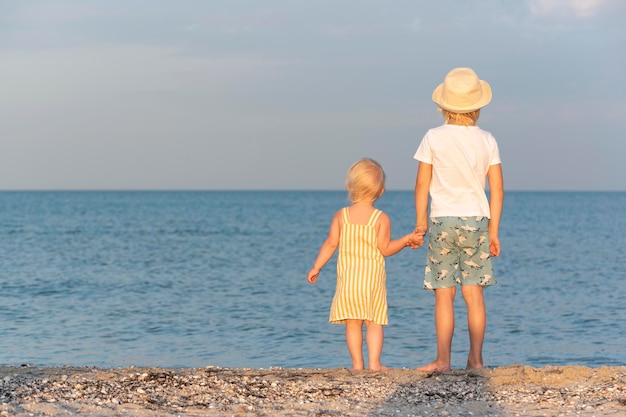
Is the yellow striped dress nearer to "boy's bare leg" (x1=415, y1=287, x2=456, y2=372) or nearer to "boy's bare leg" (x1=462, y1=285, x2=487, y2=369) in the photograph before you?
"boy's bare leg" (x1=415, y1=287, x2=456, y2=372)

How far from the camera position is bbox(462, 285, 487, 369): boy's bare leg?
19.8 feet

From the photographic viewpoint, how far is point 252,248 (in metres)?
27.9

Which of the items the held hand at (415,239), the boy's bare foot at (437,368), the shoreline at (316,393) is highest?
the held hand at (415,239)

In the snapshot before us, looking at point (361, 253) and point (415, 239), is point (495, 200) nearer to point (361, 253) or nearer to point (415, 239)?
point (415, 239)

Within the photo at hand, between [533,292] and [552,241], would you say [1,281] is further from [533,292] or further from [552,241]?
[552,241]

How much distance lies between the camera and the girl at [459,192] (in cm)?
583

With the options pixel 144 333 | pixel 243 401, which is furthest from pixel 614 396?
pixel 144 333

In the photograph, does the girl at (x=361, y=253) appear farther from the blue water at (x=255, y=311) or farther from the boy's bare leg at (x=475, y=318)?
the blue water at (x=255, y=311)

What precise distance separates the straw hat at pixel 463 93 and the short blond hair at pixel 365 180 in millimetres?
684

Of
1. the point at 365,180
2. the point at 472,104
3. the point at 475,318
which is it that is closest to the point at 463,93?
the point at 472,104

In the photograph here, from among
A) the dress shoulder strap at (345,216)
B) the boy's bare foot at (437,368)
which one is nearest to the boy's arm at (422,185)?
the dress shoulder strap at (345,216)

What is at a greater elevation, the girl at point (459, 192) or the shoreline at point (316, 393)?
the girl at point (459, 192)

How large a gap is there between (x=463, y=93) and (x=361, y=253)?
4.62 ft

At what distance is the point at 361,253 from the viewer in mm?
6121
